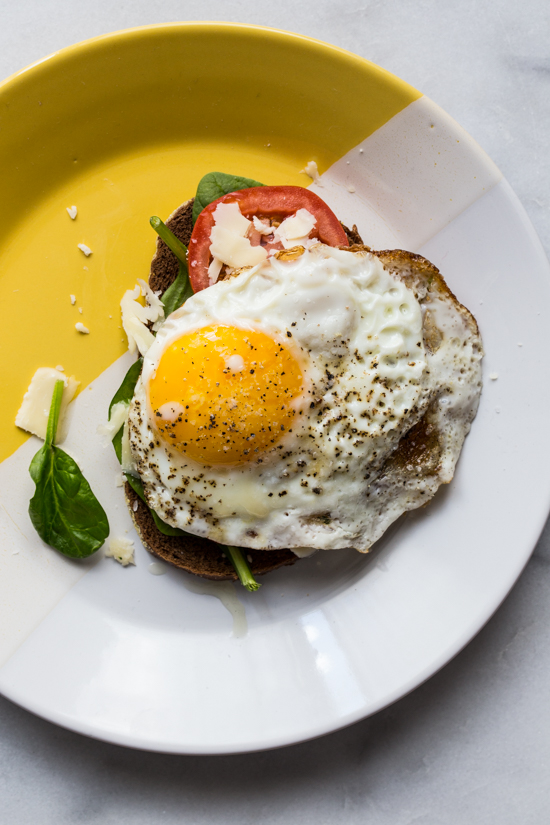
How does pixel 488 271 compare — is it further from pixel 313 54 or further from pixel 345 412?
pixel 313 54

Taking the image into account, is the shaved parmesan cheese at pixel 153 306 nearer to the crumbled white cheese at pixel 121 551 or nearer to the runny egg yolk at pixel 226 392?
the runny egg yolk at pixel 226 392

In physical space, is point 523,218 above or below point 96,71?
below

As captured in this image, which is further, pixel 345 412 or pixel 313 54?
pixel 313 54

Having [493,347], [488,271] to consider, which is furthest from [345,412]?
[488,271]

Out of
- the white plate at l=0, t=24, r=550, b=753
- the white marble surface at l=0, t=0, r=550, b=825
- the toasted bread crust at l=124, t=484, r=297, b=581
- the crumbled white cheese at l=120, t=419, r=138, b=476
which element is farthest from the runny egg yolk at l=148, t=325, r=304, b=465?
the white marble surface at l=0, t=0, r=550, b=825

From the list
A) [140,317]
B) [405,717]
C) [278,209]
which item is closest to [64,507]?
[140,317]

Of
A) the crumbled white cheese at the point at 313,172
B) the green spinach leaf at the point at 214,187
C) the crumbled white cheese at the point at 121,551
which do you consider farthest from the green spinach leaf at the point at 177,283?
the crumbled white cheese at the point at 121,551
